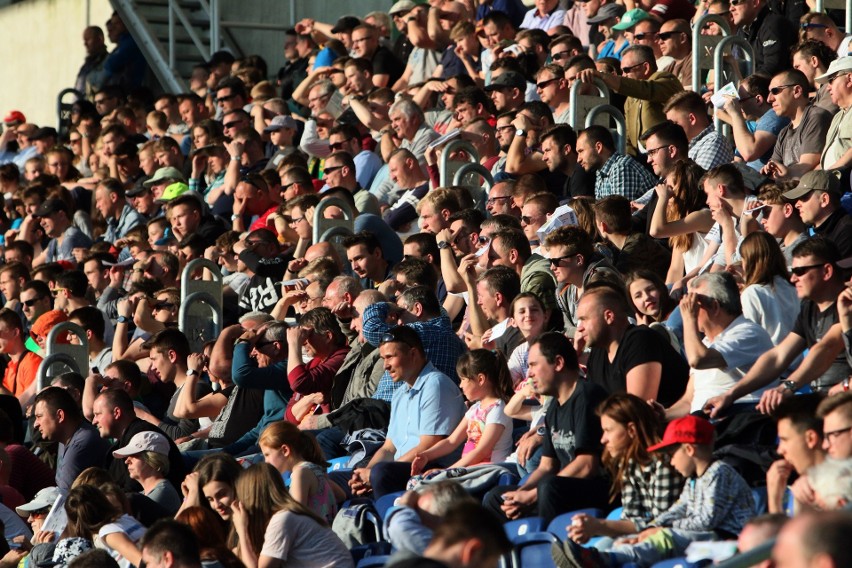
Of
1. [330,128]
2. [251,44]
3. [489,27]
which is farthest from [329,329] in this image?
[251,44]

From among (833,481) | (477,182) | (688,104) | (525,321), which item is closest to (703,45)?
(688,104)

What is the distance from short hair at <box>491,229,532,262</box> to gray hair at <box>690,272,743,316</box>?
2301 mm

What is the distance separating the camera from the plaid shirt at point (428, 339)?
9.37 meters

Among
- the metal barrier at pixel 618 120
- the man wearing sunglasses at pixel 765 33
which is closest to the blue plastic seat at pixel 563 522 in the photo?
the metal barrier at pixel 618 120

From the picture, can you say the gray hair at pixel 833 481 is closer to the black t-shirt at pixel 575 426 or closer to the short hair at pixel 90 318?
the black t-shirt at pixel 575 426

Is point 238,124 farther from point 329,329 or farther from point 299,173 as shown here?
point 329,329

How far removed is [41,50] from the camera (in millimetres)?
23609

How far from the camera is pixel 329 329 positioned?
10.1 metres

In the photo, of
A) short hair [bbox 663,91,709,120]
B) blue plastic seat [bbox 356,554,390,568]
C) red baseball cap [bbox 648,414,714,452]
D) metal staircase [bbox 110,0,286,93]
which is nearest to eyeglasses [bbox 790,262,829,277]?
red baseball cap [bbox 648,414,714,452]

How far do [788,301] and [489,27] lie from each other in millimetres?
7829

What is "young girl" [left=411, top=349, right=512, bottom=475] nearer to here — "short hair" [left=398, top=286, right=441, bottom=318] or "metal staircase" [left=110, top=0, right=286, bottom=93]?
"short hair" [left=398, top=286, right=441, bottom=318]

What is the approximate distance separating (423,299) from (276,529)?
2.63m

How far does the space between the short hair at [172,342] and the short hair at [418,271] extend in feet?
5.82

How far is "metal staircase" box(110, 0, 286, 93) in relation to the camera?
20625 mm
